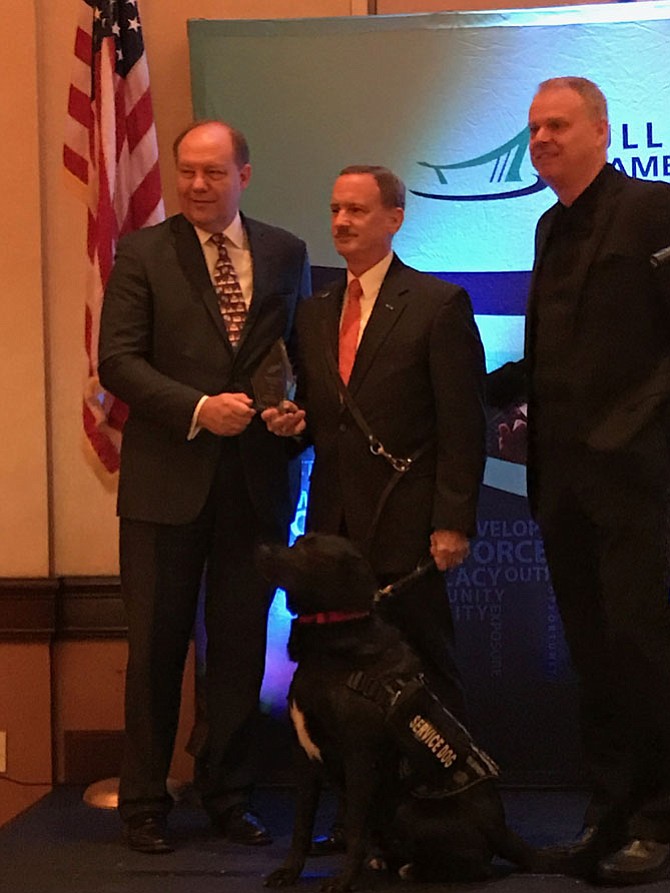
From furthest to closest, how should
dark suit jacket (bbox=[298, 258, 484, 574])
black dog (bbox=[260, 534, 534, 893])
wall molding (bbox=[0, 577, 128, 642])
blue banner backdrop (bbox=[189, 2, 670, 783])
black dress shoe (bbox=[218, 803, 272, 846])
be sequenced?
wall molding (bbox=[0, 577, 128, 642]) < blue banner backdrop (bbox=[189, 2, 670, 783]) < black dress shoe (bbox=[218, 803, 272, 846]) < dark suit jacket (bbox=[298, 258, 484, 574]) < black dog (bbox=[260, 534, 534, 893])

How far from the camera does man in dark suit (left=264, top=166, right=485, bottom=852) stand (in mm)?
2811

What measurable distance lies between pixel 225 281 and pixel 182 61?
99cm

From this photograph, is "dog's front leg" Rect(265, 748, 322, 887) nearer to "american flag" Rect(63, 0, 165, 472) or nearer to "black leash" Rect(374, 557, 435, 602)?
"black leash" Rect(374, 557, 435, 602)

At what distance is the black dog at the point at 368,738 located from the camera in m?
2.59

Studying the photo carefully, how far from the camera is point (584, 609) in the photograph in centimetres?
282

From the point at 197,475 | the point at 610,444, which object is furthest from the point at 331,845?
the point at 610,444

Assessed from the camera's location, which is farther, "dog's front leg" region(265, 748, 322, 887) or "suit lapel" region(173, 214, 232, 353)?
"suit lapel" region(173, 214, 232, 353)

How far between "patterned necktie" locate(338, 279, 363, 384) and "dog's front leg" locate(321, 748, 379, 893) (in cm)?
84

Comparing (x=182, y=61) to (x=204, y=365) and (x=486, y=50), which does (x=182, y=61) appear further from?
(x=204, y=365)

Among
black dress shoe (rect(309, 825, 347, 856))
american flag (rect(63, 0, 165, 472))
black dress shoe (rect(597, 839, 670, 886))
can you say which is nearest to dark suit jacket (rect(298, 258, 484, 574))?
black dress shoe (rect(309, 825, 347, 856))

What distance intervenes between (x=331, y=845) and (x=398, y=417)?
1000 millimetres

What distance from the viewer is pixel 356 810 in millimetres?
2594

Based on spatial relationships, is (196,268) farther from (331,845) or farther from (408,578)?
(331,845)

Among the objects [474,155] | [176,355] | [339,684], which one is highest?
[474,155]
